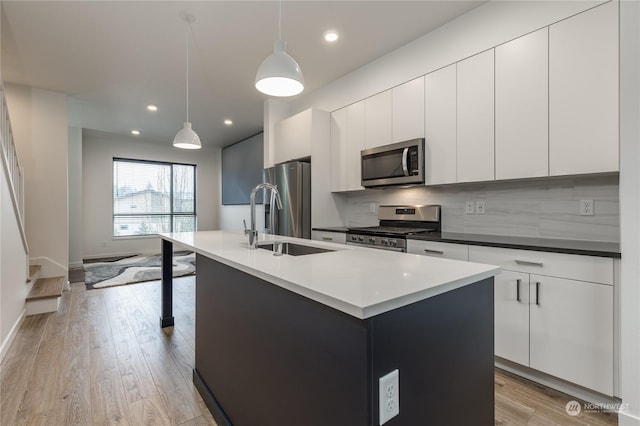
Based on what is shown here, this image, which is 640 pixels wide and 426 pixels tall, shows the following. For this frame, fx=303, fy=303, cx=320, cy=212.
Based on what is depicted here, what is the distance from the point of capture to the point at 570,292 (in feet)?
5.54

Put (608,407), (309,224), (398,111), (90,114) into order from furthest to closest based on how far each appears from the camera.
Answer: (90,114)
(309,224)
(398,111)
(608,407)

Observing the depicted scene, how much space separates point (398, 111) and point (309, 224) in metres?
1.61

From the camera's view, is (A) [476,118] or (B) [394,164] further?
(B) [394,164]

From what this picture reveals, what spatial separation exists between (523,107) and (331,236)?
2071 mm

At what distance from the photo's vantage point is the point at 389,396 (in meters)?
0.81

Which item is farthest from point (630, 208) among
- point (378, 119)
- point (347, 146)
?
point (347, 146)

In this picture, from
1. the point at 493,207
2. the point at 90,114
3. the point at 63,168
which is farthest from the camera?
the point at 90,114

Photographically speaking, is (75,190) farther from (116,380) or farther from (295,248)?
(295,248)

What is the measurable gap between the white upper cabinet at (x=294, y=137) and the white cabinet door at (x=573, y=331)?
2.67 m

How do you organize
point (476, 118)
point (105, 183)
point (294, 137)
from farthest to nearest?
point (105, 183) → point (294, 137) → point (476, 118)

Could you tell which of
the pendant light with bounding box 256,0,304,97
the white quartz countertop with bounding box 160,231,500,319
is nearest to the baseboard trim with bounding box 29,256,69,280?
the white quartz countertop with bounding box 160,231,500,319

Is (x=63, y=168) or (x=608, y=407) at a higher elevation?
(x=63, y=168)

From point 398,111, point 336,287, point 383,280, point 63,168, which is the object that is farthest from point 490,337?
point 63,168

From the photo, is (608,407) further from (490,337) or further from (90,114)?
(90,114)
